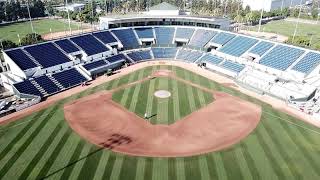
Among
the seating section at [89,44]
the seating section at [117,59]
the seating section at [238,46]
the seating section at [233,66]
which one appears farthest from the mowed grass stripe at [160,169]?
the seating section at [238,46]

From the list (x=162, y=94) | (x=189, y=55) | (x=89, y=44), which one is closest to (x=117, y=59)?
(x=89, y=44)

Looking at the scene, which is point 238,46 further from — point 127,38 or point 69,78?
point 69,78

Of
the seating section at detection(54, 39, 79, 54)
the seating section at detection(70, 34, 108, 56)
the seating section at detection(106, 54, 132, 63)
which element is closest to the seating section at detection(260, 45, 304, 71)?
the seating section at detection(106, 54, 132, 63)

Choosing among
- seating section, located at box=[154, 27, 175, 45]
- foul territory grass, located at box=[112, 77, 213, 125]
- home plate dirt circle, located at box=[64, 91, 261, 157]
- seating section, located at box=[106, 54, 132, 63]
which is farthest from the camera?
seating section, located at box=[154, 27, 175, 45]

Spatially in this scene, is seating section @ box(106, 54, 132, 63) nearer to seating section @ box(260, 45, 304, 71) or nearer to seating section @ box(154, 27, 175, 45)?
seating section @ box(154, 27, 175, 45)

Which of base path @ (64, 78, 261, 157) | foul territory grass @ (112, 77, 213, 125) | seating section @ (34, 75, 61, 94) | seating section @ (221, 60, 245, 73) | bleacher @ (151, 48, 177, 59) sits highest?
bleacher @ (151, 48, 177, 59)
